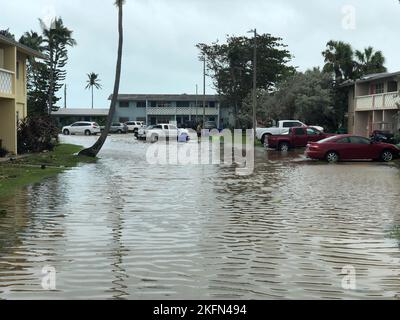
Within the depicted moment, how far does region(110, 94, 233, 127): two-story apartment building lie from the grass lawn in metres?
72.6

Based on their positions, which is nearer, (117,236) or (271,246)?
(271,246)

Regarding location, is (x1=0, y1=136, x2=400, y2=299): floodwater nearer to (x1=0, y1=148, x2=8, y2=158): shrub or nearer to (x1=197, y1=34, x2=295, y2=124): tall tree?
(x1=0, y1=148, x2=8, y2=158): shrub

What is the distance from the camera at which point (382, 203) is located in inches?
587

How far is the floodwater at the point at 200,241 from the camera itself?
23.6ft

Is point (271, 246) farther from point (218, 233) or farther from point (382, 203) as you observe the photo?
point (382, 203)

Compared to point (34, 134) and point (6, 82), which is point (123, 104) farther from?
point (6, 82)

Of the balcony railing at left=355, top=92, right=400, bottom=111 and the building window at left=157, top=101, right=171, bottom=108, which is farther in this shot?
the building window at left=157, top=101, right=171, bottom=108

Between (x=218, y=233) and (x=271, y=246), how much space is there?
1.35 meters

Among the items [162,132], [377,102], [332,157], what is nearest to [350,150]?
[332,157]

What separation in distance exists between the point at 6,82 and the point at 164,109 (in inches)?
2928

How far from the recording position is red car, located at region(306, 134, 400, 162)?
1226 inches

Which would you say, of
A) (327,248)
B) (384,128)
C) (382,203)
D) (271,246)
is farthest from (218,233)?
(384,128)

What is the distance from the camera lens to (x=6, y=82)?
2948 centimetres

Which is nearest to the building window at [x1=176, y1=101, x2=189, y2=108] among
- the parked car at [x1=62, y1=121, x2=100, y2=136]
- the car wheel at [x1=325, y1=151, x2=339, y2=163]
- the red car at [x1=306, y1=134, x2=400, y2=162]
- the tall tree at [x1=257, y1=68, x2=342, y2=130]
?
the parked car at [x1=62, y1=121, x2=100, y2=136]
